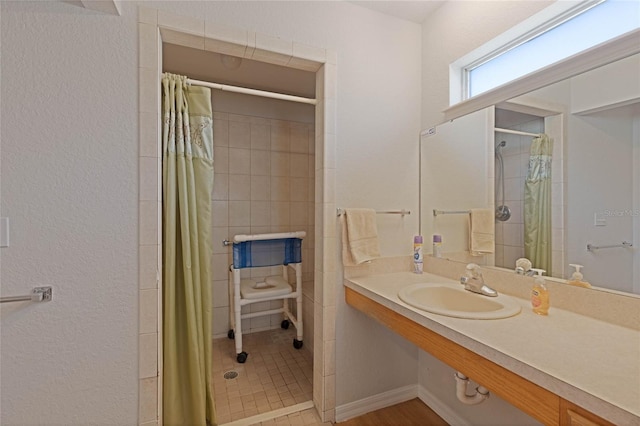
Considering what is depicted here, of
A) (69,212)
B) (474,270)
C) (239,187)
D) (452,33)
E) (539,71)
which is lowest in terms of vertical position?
(474,270)

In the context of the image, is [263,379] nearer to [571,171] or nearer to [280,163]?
[280,163]

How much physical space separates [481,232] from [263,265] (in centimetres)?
178

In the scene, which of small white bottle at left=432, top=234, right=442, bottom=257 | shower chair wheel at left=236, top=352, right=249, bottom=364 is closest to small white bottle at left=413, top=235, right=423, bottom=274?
small white bottle at left=432, top=234, right=442, bottom=257

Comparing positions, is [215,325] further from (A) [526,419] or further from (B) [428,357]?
(A) [526,419]

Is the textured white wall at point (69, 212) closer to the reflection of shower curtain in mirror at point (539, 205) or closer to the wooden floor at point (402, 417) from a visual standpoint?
the wooden floor at point (402, 417)

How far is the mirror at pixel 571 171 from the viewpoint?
3.52ft

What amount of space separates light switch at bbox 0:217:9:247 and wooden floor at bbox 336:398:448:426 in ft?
6.10

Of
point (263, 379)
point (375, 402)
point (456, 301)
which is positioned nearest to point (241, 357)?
point (263, 379)

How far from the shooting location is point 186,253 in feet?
5.07

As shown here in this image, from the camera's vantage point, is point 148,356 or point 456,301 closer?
point 148,356

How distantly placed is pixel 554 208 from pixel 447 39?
1183 millimetres

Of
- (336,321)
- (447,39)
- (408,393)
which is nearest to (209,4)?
(447,39)

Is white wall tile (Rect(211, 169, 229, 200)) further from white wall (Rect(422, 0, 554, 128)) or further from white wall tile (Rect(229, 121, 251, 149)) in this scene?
white wall (Rect(422, 0, 554, 128))

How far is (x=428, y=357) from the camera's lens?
1.93 metres
